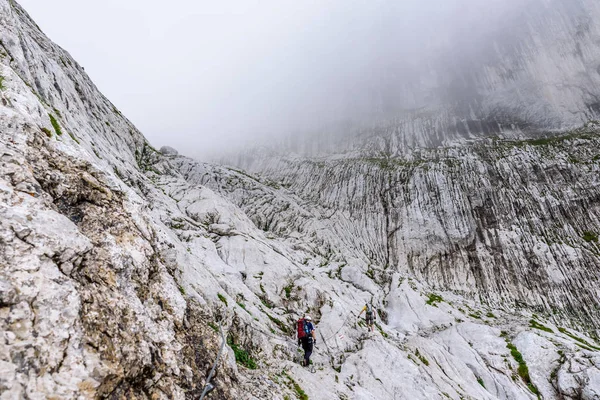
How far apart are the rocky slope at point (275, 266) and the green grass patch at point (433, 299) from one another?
50 cm

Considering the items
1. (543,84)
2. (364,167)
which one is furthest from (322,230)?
(543,84)

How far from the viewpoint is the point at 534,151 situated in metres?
95.2

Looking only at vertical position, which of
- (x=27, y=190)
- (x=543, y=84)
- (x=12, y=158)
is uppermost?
(x=543, y=84)

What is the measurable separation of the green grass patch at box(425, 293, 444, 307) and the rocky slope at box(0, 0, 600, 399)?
50 cm

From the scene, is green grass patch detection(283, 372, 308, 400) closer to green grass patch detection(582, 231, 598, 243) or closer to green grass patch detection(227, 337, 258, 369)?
green grass patch detection(227, 337, 258, 369)

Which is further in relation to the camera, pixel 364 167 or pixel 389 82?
pixel 389 82

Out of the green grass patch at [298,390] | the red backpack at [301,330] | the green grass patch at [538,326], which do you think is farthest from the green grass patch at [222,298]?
the green grass patch at [538,326]

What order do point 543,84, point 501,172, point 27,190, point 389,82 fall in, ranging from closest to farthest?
point 27,190
point 501,172
point 543,84
point 389,82

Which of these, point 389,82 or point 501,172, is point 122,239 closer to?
point 501,172

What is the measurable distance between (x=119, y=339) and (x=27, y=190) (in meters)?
5.73

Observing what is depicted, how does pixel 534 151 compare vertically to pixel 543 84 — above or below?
below

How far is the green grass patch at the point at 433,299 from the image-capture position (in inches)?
2316

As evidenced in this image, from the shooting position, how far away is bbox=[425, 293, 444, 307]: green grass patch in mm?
58831

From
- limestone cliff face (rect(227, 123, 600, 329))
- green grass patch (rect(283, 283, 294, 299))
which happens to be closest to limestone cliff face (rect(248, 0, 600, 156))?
limestone cliff face (rect(227, 123, 600, 329))
